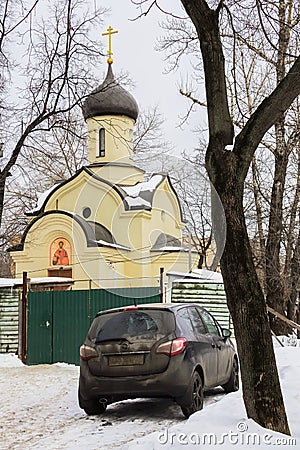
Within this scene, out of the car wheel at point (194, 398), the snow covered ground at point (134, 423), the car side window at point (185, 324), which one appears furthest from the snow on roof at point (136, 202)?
the car wheel at point (194, 398)

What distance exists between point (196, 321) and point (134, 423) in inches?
78.4

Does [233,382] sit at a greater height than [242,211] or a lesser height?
lesser

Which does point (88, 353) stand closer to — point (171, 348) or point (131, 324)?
point (131, 324)

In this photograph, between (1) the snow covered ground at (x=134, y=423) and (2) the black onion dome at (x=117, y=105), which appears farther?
(2) the black onion dome at (x=117, y=105)

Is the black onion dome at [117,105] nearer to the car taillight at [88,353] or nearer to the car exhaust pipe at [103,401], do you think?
the car taillight at [88,353]

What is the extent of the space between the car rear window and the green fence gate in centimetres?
666

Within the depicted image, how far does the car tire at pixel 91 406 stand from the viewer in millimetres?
8711

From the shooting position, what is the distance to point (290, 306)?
23.2m

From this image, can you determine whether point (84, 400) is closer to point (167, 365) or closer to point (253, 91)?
point (167, 365)

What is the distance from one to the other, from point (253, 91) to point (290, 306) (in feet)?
25.9

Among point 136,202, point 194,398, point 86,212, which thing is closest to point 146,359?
point 194,398

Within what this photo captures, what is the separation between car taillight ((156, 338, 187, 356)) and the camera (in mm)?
8344

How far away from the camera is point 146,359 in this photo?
8.40 m

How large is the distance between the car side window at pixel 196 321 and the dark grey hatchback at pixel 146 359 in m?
0.07
